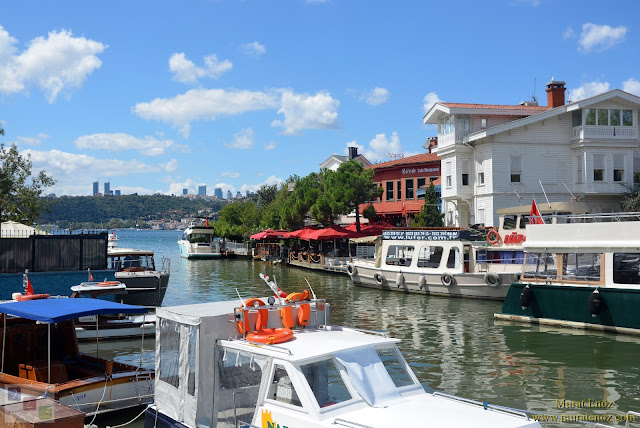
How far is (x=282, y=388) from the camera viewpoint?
7.95m

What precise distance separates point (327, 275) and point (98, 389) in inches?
1367

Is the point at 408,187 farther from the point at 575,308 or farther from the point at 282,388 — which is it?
the point at 282,388

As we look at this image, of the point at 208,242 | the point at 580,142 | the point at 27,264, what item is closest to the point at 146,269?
the point at 27,264

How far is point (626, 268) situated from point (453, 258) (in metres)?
11.9

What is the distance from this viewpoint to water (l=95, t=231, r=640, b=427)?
44.8 ft

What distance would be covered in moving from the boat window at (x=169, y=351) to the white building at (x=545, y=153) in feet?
106

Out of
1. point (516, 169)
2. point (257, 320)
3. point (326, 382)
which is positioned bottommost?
point (326, 382)

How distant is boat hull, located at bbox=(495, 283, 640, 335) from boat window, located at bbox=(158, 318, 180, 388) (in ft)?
52.5

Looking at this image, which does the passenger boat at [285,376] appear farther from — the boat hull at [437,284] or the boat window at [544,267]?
the boat hull at [437,284]

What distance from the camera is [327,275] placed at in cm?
4609

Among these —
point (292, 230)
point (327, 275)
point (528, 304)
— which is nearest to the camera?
point (528, 304)

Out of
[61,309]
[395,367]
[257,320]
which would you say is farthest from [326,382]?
[61,309]

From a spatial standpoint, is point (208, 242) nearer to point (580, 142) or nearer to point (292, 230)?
point (292, 230)

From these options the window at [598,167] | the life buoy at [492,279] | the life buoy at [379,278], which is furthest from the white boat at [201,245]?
the life buoy at [492,279]
